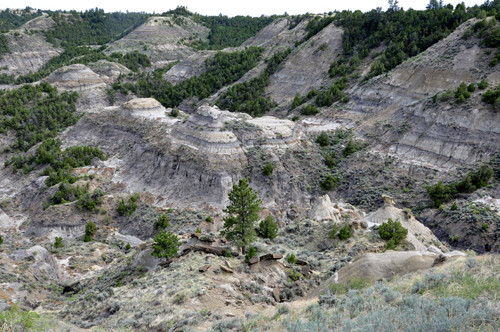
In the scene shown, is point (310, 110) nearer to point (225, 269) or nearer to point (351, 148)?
point (351, 148)

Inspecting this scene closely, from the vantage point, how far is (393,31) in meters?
57.5

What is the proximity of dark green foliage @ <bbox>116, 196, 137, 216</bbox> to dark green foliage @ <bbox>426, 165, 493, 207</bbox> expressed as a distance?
31.5 meters

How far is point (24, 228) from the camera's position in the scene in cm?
3650

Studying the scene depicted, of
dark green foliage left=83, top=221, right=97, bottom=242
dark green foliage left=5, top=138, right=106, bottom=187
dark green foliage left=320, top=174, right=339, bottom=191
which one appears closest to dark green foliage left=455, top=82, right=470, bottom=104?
dark green foliage left=320, top=174, right=339, bottom=191

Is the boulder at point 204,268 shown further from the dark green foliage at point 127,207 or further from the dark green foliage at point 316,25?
the dark green foliage at point 316,25

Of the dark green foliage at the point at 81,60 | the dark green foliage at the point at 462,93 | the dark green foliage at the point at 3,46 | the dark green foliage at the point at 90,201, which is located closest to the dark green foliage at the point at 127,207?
the dark green foliage at the point at 90,201

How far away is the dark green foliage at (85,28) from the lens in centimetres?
12179

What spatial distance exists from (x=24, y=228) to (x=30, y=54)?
90037mm

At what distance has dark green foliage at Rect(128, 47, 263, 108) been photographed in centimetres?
7131

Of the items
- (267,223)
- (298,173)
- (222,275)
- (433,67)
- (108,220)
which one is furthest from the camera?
(433,67)

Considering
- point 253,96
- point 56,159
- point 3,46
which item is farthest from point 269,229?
point 3,46

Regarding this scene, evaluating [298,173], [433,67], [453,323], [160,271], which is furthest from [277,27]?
[453,323]

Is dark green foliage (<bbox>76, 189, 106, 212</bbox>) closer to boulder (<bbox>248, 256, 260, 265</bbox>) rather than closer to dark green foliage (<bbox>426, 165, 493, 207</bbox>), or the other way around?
boulder (<bbox>248, 256, 260, 265</bbox>)

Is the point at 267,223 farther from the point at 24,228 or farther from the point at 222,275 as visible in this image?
the point at 24,228
